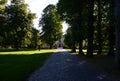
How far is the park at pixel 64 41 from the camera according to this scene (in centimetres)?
1441

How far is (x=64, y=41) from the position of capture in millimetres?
72938

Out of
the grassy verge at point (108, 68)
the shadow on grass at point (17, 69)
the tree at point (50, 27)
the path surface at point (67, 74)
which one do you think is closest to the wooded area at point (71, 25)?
the tree at point (50, 27)

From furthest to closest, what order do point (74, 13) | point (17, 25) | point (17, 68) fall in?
1. point (17, 25)
2. point (74, 13)
3. point (17, 68)

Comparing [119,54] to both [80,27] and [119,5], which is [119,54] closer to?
[119,5]

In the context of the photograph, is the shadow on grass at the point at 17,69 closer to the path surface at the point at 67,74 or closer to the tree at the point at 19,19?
the path surface at the point at 67,74

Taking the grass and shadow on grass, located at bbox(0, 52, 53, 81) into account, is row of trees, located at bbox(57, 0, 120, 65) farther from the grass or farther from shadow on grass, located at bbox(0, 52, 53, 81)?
shadow on grass, located at bbox(0, 52, 53, 81)

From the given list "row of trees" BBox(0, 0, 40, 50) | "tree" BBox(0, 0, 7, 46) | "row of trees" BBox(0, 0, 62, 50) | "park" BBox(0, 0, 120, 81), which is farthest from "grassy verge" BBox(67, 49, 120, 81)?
"row of trees" BBox(0, 0, 40, 50)

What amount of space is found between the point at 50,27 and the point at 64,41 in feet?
69.7

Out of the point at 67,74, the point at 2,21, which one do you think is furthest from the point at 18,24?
the point at 67,74

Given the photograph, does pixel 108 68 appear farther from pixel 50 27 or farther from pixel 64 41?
pixel 50 27

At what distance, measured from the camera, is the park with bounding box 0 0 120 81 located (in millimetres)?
14414

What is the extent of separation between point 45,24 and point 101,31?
57806 mm

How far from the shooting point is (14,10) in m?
72.1

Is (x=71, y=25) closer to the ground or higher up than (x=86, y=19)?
closer to the ground
